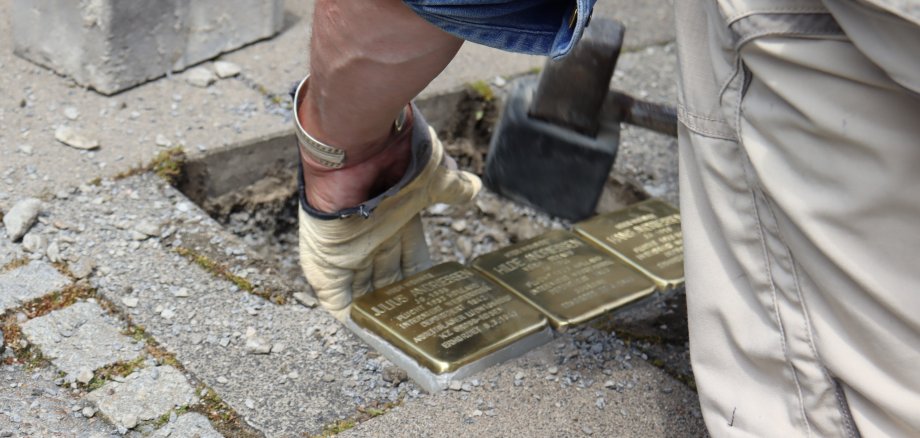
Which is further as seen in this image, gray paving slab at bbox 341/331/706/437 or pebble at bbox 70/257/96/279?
pebble at bbox 70/257/96/279

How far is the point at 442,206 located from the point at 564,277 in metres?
0.61

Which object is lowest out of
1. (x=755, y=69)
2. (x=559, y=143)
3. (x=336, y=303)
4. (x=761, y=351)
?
(x=336, y=303)

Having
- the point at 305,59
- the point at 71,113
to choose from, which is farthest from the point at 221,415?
the point at 305,59

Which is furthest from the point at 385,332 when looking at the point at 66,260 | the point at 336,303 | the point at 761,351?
the point at 761,351

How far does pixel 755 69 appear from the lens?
1.21 metres

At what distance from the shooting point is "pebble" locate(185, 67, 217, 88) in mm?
2531

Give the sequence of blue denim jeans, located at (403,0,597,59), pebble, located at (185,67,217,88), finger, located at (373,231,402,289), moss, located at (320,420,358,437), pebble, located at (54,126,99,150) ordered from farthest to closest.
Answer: pebble, located at (185,67,217,88) < pebble, located at (54,126,99,150) < finger, located at (373,231,402,289) < moss, located at (320,420,358,437) < blue denim jeans, located at (403,0,597,59)

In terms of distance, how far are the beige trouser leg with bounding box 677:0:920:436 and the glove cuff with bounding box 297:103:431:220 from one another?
2.24 feet

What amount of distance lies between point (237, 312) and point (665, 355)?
78 centimetres

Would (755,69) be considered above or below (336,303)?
above

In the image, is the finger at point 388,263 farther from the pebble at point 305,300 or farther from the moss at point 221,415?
the moss at point 221,415

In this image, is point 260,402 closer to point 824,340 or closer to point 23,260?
point 23,260

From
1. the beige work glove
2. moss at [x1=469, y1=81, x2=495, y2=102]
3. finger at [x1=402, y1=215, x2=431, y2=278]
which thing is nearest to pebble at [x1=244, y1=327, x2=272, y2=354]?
the beige work glove

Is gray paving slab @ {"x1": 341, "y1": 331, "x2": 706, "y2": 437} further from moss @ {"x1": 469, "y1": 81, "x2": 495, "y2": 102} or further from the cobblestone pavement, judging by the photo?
moss @ {"x1": 469, "y1": 81, "x2": 495, "y2": 102}
